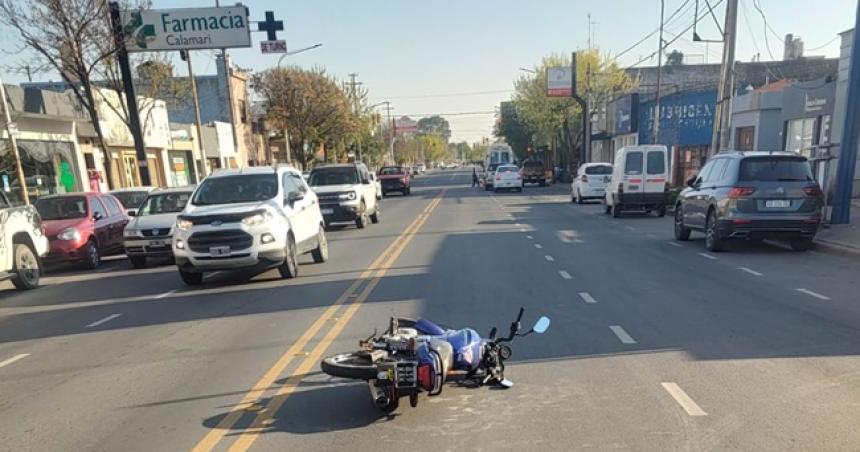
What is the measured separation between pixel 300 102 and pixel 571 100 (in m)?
22.5

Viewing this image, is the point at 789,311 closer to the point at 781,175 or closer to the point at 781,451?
the point at 781,451

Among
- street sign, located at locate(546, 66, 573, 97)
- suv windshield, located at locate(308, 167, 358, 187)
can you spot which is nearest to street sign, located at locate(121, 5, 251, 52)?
suv windshield, located at locate(308, 167, 358, 187)

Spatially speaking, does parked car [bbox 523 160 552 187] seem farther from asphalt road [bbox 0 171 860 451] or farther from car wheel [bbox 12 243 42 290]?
car wheel [bbox 12 243 42 290]

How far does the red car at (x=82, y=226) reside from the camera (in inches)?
496

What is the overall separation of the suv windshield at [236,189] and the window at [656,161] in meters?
13.2

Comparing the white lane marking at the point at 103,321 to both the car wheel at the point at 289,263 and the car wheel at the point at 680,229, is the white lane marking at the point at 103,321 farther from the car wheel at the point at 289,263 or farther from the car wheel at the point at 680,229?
the car wheel at the point at 680,229

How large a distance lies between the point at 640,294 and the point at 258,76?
41000mm

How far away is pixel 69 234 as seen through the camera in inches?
499

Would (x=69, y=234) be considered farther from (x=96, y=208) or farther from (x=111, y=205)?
(x=111, y=205)

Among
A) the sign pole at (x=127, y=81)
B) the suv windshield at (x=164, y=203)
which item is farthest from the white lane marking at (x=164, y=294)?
the sign pole at (x=127, y=81)

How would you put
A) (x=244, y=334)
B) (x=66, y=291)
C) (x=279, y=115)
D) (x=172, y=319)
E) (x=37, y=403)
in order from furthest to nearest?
1. (x=279, y=115)
2. (x=66, y=291)
3. (x=172, y=319)
4. (x=244, y=334)
5. (x=37, y=403)

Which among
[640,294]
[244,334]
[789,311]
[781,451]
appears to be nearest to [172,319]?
[244,334]

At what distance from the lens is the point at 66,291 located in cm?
1055

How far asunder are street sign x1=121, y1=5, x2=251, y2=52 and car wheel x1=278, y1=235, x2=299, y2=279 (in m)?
12.4
